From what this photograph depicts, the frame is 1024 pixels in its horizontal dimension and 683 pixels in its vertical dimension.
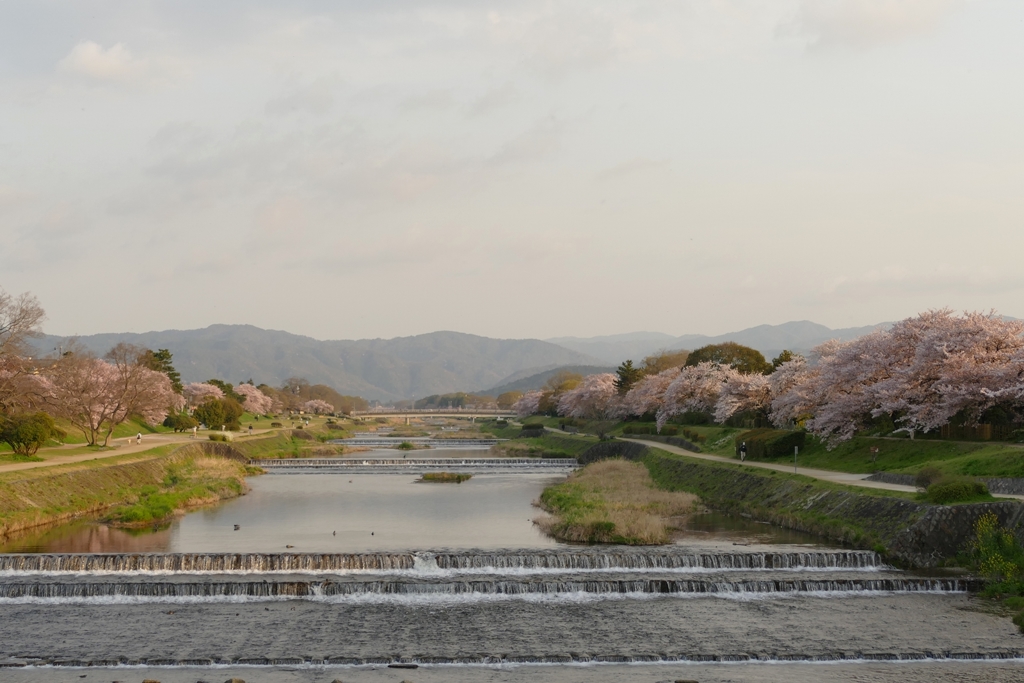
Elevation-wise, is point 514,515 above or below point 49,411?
below

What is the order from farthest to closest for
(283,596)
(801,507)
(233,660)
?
(801,507)
(283,596)
(233,660)

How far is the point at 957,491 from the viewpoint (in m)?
33.1

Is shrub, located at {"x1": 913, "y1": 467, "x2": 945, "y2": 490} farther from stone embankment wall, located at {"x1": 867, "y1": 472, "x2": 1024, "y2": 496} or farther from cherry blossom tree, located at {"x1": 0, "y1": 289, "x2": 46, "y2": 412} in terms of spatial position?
cherry blossom tree, located at {"x1": 0, "y1": 289, "x2": 46, "y2": 412}

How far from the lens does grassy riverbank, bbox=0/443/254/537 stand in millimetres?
44281

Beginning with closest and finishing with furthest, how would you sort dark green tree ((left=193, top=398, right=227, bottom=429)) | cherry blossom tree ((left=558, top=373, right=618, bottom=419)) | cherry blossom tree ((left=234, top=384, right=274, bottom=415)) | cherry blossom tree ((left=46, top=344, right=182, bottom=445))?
cherry blossom tree ((left=46, top=344, right=182, bottom=445)) → dark green tree ((left=193, top=398, right=227, bottom=429)) → cherry blossom tree ((left=558, top=373, right=618, bottom=419)) → cherry blossom tree ((left=234, top=384, right=274, bottom=415))

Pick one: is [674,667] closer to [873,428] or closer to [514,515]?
[514,515]

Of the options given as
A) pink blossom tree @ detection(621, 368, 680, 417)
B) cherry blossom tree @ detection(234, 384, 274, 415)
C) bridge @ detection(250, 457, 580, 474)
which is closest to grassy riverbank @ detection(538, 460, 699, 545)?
bridge @ detection(250, 457, 580, 474)

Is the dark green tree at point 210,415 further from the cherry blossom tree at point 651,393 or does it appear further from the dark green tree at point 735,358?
the dark green tree at point 735,358

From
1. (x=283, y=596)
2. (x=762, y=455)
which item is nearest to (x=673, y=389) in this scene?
(x=762, y=455)

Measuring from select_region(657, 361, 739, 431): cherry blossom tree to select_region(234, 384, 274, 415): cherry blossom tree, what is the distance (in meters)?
89.8

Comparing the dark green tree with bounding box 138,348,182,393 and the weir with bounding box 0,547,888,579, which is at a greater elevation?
the dark green tree with bounding box 138,348,182,393

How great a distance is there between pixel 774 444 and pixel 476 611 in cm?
3586

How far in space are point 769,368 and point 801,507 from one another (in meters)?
56.8

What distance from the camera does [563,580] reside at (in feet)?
101
